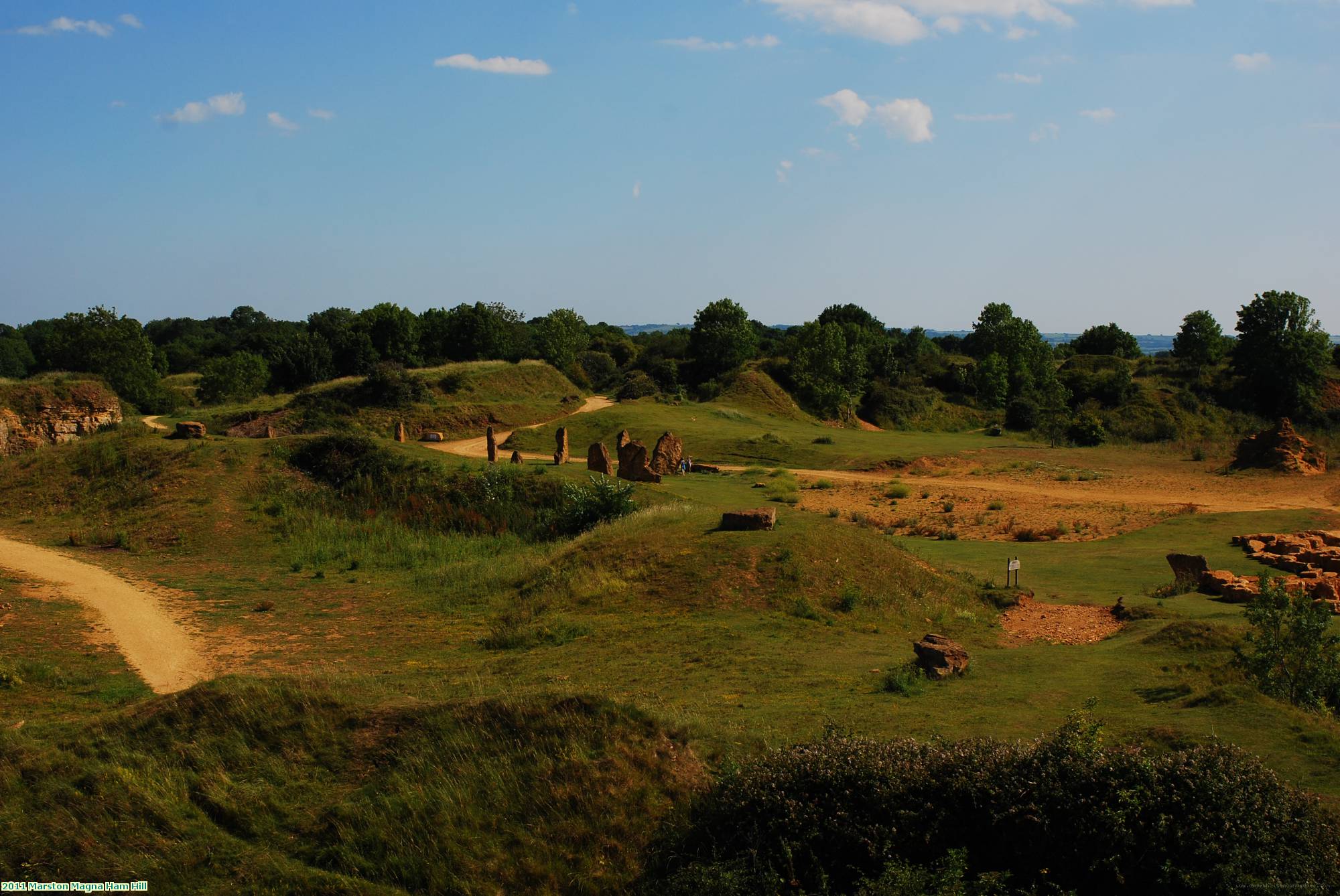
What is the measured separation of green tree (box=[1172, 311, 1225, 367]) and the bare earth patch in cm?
6451

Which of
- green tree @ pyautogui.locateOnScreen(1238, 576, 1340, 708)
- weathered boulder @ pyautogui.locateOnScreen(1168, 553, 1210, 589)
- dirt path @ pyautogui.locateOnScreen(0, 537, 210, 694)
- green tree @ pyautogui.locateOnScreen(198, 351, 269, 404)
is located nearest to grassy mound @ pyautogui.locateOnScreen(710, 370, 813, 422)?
green tree @ pyautogui.locateOnScreen(198, 351, 269, 404)

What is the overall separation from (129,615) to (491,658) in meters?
6.85

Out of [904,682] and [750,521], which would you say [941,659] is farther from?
[750,521]

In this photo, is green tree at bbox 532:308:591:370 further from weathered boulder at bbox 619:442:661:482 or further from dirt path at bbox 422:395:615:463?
weathered boulder at bbox 619:442:661:482

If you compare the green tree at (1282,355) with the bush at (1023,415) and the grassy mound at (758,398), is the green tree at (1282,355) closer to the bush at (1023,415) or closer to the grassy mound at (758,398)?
the bush at (1023,415)

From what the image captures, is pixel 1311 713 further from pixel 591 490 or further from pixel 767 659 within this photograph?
pixel 591 490

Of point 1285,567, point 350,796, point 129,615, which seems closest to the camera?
point 350,796

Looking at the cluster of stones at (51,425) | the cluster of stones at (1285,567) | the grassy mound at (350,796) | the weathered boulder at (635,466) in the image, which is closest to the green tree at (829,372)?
the weathered boulder at (635,466)

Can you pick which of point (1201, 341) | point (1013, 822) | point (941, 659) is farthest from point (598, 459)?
point (1201, 341)

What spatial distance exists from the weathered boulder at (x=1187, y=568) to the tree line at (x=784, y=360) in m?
33.1

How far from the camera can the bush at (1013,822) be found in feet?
19.6

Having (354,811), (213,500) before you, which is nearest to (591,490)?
(213,500)

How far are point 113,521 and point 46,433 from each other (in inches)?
606

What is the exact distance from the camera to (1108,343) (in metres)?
88.6
